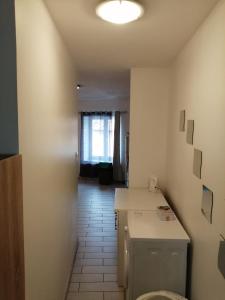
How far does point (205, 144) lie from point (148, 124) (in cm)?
161

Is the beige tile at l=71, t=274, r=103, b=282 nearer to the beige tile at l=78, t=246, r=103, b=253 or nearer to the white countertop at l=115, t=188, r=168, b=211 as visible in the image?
the beige tile at l=78, t=246, r=103, b=253

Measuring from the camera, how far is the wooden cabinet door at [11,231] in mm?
907

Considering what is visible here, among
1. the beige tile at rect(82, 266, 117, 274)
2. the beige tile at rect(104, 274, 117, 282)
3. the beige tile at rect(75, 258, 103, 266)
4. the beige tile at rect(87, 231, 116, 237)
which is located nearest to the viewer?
the beige tile at rect(104, 274, 117, 282)

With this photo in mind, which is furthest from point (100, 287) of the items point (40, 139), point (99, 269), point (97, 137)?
point (97, 137)

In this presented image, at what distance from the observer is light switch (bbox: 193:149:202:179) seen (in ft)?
5.68

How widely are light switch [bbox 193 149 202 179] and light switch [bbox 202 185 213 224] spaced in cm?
13

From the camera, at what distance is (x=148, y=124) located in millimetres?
3213

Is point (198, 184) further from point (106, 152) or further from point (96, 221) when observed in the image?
point (106, 152)

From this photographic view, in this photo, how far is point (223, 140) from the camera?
4.34 feet

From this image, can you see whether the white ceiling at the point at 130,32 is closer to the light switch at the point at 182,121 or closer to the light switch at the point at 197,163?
the light switch at the point at 182,121

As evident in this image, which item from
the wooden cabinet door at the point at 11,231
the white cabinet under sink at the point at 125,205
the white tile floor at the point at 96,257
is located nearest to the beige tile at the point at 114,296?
the white tile floor at the point at 96,257

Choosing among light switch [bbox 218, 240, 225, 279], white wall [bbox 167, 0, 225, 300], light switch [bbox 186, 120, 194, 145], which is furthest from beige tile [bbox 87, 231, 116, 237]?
light switch [bbox 218, 240, 225, 279]

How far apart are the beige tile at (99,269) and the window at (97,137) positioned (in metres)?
4.51

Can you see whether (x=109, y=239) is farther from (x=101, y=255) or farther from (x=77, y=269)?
(x=77, y=269)
